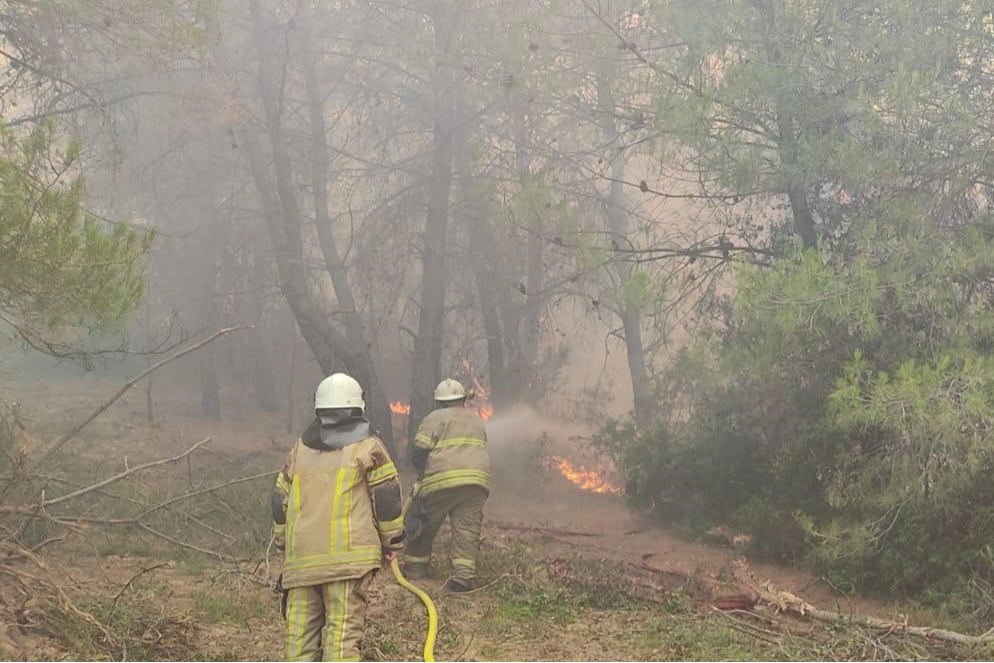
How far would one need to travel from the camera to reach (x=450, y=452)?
7.78 metres

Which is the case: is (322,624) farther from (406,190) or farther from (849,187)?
(406,190)

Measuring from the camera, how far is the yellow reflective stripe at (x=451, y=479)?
7.70m

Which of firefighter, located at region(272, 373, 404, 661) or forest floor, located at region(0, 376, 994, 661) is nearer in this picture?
firefighter, located at region(272, 373, 404, 661)

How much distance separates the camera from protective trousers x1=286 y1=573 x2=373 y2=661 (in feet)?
14.9

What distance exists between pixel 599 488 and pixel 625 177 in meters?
8.74

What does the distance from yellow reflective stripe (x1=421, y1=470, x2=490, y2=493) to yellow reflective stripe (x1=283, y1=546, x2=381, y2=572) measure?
3.08m

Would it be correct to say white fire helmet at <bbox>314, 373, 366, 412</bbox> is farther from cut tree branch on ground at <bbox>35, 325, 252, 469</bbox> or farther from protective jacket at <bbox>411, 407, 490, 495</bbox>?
protective jacket at <bbox>411, 407, 490, 495</bbox>

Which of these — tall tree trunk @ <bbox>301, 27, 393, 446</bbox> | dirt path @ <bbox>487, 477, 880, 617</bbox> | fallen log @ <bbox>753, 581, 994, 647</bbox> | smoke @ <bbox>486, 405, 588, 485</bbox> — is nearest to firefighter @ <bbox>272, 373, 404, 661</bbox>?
fallen log @ <bbox>753, 581, 994, 647</bbox>

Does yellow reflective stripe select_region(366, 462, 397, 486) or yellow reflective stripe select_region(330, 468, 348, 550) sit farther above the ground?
yellow reflective stripe select_region(366, 462, 397, 486)

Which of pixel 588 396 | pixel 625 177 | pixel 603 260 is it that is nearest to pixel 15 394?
pixel 588 396

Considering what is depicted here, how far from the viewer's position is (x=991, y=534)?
23.5 feet

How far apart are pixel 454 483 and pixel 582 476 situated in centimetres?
785

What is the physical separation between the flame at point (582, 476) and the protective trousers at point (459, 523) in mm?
6767

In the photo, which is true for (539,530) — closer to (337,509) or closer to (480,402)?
(337,509)
